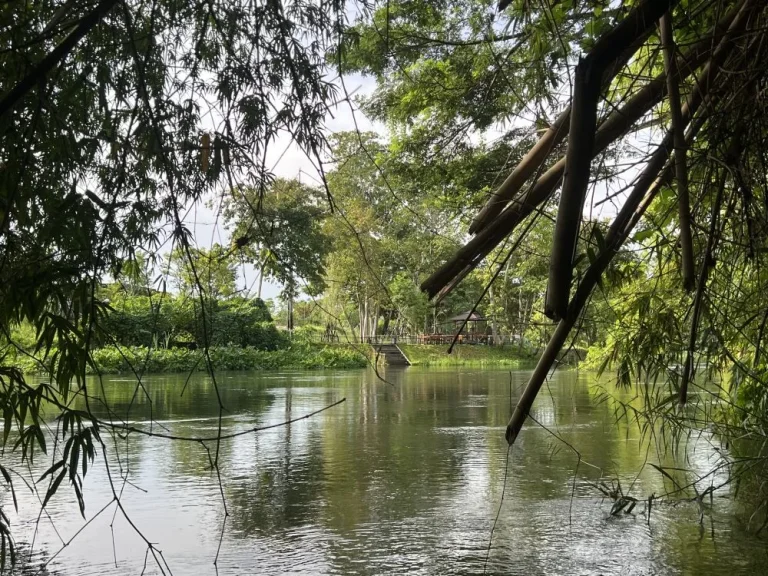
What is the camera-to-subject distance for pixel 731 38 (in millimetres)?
1712

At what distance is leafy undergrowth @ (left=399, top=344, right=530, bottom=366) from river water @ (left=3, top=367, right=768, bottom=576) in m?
14.8

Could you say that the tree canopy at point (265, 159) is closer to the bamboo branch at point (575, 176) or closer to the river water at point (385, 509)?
the bamboo branch at point (575, 176)

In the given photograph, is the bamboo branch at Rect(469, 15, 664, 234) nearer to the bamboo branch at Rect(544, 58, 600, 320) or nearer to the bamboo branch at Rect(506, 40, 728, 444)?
the bamboo branch at Rect(506, 40, 728, 444)

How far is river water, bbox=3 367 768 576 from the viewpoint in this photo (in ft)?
11.2

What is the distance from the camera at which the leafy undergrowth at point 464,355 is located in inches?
888

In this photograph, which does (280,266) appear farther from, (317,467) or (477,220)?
(317,467)

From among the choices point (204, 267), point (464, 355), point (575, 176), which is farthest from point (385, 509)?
point (464, 355)

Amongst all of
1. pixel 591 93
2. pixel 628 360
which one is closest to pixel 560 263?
pixel 591 93

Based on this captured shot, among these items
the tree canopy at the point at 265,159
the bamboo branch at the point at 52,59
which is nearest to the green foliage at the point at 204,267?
the tree canopy at the point at 265,159

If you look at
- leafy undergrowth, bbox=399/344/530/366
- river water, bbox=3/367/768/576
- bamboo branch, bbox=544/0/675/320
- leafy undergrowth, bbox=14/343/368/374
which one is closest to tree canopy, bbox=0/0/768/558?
bamboo branch, bbox=544/0/675/320

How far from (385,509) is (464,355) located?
1954 cm

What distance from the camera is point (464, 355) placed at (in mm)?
23719

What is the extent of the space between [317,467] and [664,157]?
14.7 feet

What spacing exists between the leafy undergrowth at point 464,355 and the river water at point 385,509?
48.6 feet
